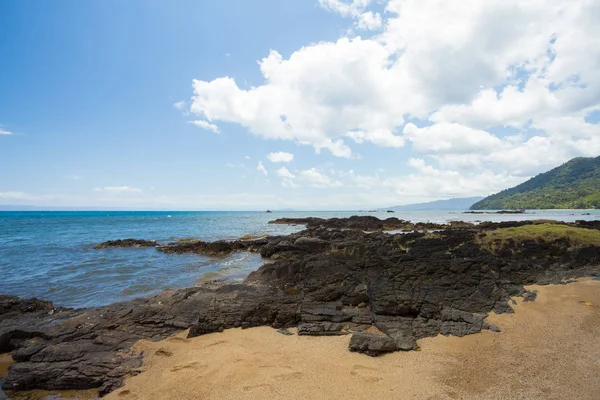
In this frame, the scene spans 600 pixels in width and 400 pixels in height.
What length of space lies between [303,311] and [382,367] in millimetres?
3596

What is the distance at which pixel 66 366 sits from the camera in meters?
7.00

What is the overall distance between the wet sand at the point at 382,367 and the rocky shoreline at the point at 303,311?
511 mm

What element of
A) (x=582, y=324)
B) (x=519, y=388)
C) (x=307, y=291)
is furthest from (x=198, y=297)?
(x=582, y=324)

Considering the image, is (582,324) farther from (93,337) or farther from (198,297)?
(93,337)

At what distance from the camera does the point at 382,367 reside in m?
6.75

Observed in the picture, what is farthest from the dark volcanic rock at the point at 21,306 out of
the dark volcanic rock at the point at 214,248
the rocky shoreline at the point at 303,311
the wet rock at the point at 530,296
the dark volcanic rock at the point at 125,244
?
the dark volcanic rock at the point at 125,244

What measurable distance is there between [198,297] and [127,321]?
2.36 meters

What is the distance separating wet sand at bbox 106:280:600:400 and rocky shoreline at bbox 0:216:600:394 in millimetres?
511

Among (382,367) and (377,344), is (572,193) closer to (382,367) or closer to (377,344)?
(377,344)

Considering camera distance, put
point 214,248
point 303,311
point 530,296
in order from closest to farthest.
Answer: point 303,311, point 530,296, point 214,248

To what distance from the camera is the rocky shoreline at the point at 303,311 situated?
24.2ft

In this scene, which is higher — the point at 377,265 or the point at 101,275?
the point at 377,265

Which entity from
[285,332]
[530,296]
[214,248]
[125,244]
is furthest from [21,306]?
[125,244]

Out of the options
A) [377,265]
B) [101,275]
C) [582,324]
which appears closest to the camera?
[582,324]
